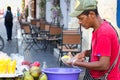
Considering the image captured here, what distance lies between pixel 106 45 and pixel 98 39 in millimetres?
96

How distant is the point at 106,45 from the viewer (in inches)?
143

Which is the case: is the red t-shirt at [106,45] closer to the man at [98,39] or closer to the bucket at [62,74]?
the man at [98,39]

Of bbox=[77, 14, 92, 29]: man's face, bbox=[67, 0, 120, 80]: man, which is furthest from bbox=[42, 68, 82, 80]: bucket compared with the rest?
bbox=[77, 14, 92, 29]: man's face

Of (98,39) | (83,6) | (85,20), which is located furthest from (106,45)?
(83,6)

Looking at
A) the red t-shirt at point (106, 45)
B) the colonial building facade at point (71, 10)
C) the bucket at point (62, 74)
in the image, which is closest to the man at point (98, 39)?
the red t-shirt at point (106, 45)

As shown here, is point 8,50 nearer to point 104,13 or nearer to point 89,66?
point 104,13

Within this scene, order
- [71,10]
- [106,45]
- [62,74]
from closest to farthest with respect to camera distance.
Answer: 1. [106,45]
2. [62,74]
3. [71,10]

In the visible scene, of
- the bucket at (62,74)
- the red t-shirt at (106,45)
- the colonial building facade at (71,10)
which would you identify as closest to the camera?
the red t-shirt at (106,45)

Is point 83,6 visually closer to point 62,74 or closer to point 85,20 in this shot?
point 85,20

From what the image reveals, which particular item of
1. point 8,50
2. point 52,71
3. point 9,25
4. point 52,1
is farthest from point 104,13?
point 9,25

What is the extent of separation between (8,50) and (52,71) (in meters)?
12.2

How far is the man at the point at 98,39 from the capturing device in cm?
362

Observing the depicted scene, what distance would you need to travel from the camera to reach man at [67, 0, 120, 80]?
11.9 feet

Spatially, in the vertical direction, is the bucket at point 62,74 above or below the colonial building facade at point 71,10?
below
